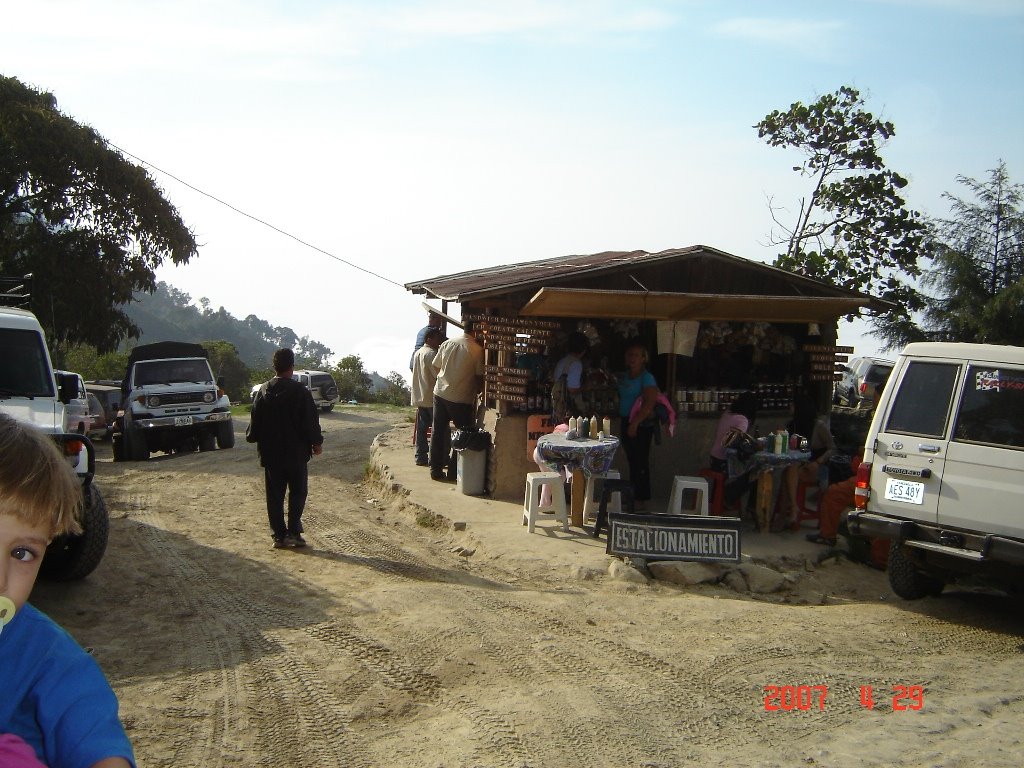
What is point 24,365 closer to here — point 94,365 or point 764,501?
point 764,501

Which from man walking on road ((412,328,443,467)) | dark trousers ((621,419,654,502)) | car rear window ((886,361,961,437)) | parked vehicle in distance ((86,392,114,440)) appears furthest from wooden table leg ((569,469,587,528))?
parked vehicle in distance ((86,392,114,440))

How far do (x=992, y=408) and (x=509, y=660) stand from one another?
4187 millimetres

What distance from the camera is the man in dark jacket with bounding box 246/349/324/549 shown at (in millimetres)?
8938

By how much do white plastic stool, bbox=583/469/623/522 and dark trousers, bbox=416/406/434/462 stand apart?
381 centimetres

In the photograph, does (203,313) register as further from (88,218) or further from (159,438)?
(159,438)

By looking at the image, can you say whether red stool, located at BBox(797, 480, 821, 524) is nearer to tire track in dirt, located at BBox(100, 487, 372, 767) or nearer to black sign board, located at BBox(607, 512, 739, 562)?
black sign board, located at BBox(607, 512, 739, 562)

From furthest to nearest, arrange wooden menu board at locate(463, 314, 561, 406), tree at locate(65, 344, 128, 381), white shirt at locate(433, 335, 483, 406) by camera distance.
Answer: tree at locate(65, 344, 128, 381)
white shirt at locate(433, 335, 483, 406)
wooden menu board at locate(463, 314, 561, 406)

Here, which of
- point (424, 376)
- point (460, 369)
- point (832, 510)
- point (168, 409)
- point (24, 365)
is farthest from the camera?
point (168, 409)

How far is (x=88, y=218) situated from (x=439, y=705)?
1013 inches

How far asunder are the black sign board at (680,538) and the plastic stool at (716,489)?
194 cm

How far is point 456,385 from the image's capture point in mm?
11836

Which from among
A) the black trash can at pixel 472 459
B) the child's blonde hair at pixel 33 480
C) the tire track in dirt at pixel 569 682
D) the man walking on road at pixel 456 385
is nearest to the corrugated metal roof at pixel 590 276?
the man walking on road at pixel 456 385

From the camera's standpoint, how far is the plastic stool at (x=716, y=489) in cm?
1030

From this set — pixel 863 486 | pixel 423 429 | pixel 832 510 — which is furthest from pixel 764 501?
pixel 423 429
